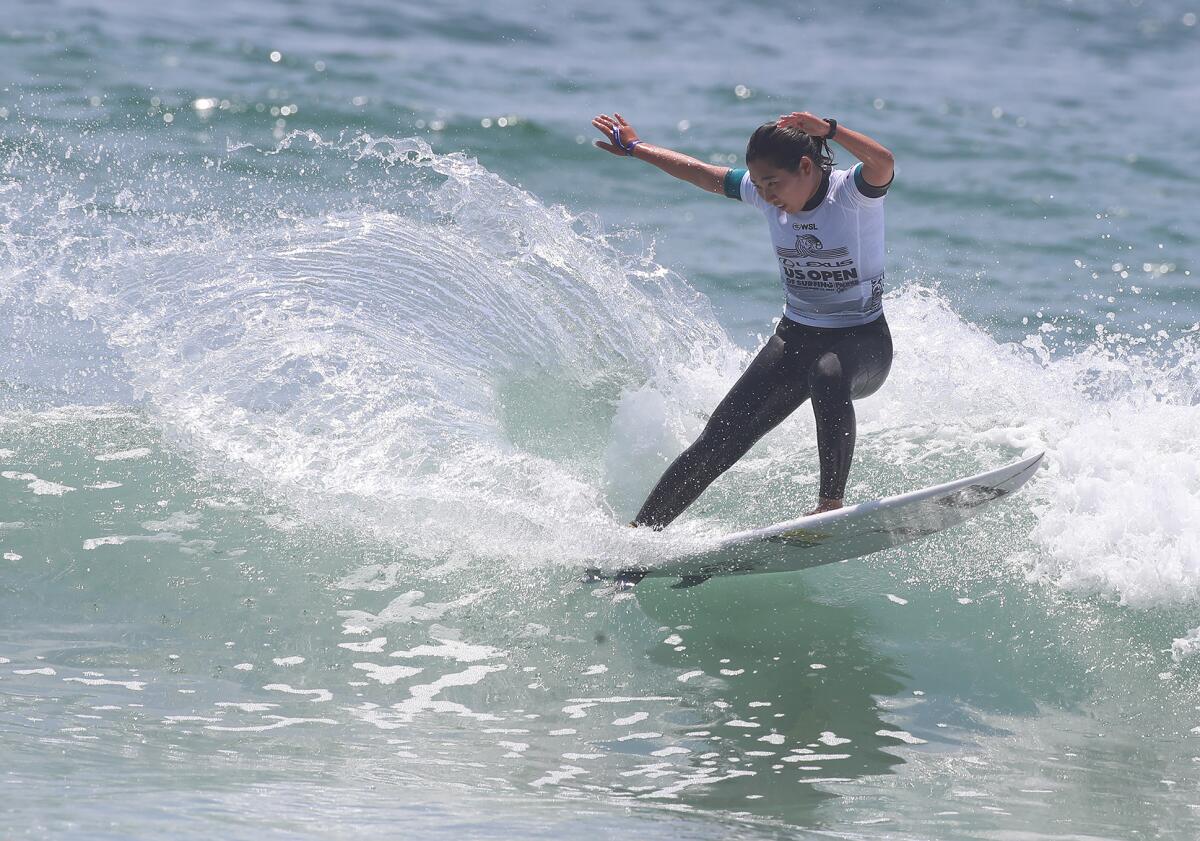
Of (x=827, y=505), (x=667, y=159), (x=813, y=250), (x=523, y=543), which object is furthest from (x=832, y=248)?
(x=523, y=543)

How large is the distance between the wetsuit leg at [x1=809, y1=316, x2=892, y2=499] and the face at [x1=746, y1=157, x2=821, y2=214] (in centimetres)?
61

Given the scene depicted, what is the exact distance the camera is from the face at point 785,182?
17.0ft

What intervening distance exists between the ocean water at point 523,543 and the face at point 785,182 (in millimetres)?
1492

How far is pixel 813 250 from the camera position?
5418 mm

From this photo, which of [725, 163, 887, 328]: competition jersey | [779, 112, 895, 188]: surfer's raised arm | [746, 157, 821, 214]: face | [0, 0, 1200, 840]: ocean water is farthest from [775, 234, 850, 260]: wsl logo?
[0, 0, 1200, 840]: ocean water

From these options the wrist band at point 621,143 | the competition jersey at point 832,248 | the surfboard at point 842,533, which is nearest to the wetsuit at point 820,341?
the competition jersey at point 832,248

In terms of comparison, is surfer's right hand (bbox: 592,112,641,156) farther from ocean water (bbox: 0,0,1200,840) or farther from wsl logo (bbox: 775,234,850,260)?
ocean water (bbox: 0,0,1200,840)

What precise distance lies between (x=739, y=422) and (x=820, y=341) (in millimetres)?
472

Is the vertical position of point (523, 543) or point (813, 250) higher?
point (813, 250)

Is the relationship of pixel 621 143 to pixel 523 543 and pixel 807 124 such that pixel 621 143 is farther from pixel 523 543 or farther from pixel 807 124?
pixel 523 543

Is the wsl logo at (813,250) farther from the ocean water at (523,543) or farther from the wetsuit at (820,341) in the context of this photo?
the ocean water at (523,543)

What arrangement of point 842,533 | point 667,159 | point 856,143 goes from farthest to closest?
point 667,159 < point 842,533 < point 856,143

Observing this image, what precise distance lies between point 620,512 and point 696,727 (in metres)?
1.96

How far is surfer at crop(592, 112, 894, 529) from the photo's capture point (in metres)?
5.18
